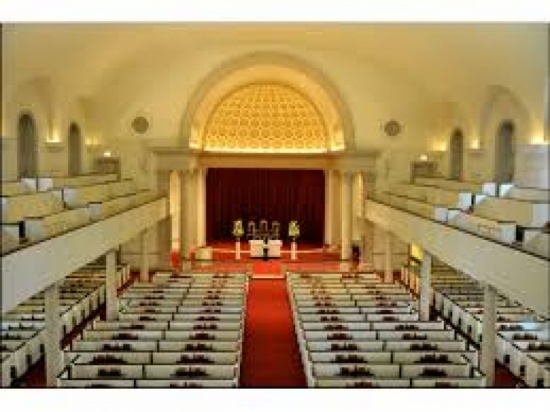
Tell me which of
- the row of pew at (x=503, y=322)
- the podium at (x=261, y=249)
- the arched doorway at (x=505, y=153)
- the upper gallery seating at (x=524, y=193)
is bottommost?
the row of pew at (x=503, y=322)

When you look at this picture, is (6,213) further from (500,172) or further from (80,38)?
(500,172)

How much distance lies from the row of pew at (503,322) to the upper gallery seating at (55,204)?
9464 millimetres

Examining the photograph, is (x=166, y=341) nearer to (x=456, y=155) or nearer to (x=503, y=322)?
(x=456, y=155)

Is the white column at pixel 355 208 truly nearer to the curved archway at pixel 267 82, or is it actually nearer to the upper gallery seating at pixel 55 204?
the curved archway at pixel 267 82

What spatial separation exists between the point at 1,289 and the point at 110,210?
961 centimetres

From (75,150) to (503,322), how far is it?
11.7 m

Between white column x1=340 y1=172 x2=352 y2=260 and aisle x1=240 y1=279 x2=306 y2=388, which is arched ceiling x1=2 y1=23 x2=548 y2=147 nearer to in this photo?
white column x1=340 y1=172 x2=352 y2=260

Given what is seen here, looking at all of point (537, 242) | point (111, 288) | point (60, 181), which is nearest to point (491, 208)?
point (537, 242)

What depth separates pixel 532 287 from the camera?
39.0 ft

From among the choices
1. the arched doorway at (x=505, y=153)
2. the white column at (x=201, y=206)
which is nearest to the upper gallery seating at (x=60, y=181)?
the arched doorway at (x=505, y=153)

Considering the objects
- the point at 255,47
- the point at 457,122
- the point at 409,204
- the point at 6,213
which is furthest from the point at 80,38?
the point at 255,47

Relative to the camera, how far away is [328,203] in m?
34.1

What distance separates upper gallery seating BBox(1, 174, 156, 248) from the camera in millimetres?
12477

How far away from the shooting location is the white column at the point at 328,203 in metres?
33.4
